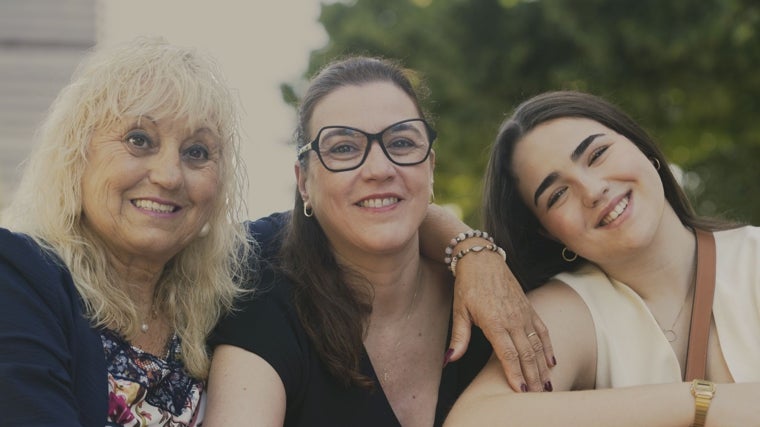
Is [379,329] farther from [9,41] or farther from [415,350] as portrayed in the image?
[9,41]

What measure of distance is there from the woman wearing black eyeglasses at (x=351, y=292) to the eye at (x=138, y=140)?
64 cm

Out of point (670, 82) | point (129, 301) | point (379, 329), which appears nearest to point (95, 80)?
point (129, 301)

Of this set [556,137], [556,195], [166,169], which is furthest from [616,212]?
[166,169]

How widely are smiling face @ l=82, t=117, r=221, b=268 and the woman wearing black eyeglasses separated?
0.46 meters

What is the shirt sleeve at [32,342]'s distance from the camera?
226cm

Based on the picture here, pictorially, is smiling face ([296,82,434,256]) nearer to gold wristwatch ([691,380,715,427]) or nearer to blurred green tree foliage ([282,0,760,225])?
gold wristwatch ([691,380,715,427])

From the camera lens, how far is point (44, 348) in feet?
7.75

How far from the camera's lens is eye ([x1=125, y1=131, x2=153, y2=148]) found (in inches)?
109

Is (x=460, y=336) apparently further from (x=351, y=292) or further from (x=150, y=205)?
(x=150, y=205)

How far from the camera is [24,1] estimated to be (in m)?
10.9

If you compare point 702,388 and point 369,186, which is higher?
point 369,186

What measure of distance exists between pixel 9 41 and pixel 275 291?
8816 millimetres

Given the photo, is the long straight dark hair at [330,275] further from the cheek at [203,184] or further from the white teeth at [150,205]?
the white teeth at [150,205]

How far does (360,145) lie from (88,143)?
3.01 ft
